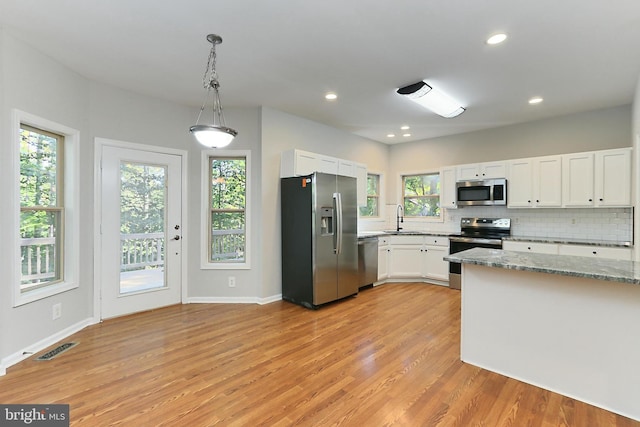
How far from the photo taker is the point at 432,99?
12.5ft

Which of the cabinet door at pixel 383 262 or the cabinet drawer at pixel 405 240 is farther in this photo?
the cabinet drawer at pixel 405 240

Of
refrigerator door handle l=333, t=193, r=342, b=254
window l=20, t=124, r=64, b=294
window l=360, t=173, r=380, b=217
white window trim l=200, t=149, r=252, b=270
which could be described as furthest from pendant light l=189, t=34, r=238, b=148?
window l=360, t=173, r=380, b=217

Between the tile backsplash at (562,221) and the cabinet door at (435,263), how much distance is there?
1.93ft

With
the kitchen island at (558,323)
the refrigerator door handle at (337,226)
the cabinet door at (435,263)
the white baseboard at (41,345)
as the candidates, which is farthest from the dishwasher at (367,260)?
the white baseboard at (41,345)

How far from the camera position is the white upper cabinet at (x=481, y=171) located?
479cm

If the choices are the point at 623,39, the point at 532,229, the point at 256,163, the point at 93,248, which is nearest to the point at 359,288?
the point at 256,163

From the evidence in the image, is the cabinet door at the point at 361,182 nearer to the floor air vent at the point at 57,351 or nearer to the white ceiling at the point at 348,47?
the white ceiling at the point at 348,47

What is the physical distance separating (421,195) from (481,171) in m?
1.24

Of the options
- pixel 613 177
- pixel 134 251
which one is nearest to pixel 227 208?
pixel 134 251

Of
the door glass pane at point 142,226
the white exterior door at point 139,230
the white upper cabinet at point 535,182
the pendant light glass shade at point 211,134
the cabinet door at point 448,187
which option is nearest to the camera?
the pendant light glass shade at point 211,134

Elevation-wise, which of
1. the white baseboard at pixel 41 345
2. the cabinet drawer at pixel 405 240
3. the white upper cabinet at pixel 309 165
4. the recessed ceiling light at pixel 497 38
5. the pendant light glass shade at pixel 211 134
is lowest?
the white baseboard at pixel 41 345

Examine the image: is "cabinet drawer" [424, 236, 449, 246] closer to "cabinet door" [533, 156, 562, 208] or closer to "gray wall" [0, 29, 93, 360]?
"cabinet door" [533, 156, 562, 208]

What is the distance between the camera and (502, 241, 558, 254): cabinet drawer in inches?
159

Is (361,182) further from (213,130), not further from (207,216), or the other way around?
(213,130)
